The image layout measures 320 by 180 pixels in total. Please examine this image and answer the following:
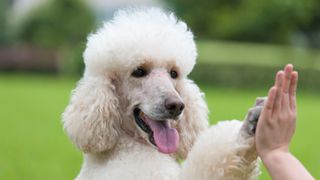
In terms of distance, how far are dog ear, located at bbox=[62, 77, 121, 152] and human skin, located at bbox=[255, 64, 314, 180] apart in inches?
25.4

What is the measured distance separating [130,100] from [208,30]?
25479 millimetres

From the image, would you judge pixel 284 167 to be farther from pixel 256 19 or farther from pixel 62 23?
pixel 62 23

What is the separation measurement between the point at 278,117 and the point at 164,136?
0.53 meters

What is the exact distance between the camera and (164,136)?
7.84 ft

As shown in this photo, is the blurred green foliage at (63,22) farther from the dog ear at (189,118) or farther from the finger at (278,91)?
the finger at (278,91)

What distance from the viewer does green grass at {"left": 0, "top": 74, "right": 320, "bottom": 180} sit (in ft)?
18.0

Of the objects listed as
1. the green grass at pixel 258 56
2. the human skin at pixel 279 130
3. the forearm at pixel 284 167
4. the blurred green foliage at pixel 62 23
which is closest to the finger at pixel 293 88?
the human skin at pixel 279 130

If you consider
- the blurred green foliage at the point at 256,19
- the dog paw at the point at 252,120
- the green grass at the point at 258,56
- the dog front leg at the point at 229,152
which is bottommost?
the dog front leg at the point at 229,152

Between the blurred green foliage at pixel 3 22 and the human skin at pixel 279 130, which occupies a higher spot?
the blurred green foliage at pixel 3 22

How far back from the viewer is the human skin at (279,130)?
6.38 ft

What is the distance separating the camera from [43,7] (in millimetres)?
27344

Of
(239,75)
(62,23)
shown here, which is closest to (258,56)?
(239,75)

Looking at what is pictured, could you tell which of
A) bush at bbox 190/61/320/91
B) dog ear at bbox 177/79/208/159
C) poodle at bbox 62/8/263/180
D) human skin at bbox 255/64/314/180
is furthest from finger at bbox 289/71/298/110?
bush at bbox 190/61/320/91

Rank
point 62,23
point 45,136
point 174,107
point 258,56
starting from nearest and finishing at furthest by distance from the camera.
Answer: point 174,107 → point 45,136 → point 258,56 → point 62,23
